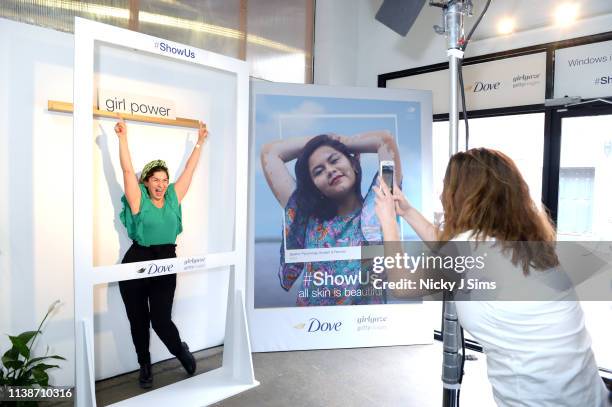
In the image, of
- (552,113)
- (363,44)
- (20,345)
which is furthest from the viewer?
(363,44)

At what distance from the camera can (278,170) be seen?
10.5 feet

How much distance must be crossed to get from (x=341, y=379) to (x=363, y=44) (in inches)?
118

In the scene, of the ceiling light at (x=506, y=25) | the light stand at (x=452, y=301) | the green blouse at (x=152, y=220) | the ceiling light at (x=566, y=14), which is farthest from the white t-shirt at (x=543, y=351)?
the ceiling light at (x=506, y=25)

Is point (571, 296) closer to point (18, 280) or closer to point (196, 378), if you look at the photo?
point (196, 378)

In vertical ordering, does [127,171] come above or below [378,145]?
below

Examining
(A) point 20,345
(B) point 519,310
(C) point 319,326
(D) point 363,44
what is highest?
(D) point 363,44

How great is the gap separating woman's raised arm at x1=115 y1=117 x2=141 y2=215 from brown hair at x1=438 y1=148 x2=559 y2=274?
1717 mm

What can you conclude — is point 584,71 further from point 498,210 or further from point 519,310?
point 519,310

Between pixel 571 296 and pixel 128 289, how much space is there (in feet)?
7.55

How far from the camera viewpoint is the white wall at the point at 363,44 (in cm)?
382

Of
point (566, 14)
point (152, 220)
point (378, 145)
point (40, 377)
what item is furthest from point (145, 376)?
point (566, 14)

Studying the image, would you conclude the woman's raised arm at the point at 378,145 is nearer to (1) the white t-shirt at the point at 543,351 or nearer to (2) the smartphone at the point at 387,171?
(2) the smartphone at the point at 387,171

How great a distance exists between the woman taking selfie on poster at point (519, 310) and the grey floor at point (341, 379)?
59.0 inches

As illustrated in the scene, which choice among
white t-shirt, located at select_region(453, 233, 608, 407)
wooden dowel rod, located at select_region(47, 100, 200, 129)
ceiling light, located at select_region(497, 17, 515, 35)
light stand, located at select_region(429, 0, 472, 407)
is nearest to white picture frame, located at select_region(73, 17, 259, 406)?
wooden dowel rod, located at select_region(47, 100, 200, 129)
